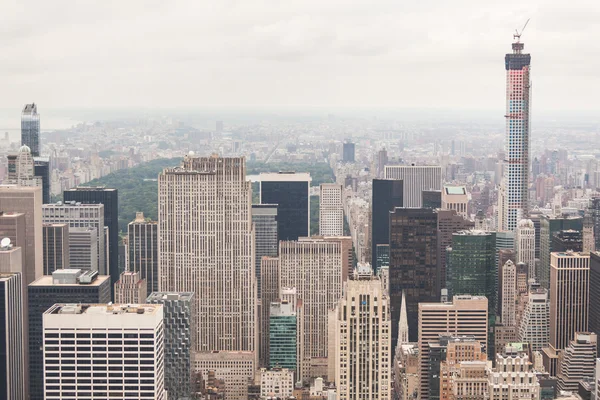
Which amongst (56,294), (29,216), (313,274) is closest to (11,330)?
(56,294)

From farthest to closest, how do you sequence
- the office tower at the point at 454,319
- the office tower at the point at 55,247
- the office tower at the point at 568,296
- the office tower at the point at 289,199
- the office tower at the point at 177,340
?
1. the office tower at the point at 289,199
2. the office tower at the point at 568,296
3. the office tower at the point at 454,319
4. the office tower at the point at 55,247
5. the office tower at the point at 177,340

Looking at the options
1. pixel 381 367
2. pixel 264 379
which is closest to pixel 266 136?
pixel 264 379

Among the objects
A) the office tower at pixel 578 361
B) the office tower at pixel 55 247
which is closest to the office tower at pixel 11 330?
the office tower at pixel 55 247

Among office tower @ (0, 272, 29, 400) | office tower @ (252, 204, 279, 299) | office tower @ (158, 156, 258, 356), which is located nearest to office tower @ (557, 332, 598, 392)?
office tower @ (158, 156, 258, 356)

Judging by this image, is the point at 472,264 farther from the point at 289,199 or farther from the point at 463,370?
the point at 463,370

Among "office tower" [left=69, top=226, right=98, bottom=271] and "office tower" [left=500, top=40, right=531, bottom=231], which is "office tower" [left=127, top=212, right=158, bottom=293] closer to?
"office tower" [left=69, top=226, right=98, bottom=271]

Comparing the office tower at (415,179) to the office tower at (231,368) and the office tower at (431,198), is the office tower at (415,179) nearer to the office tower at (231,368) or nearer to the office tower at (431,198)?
the office tower at (431,198)
